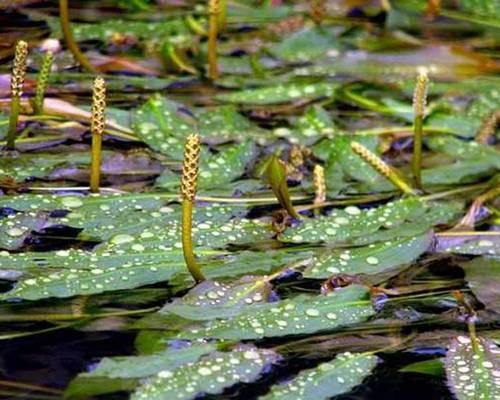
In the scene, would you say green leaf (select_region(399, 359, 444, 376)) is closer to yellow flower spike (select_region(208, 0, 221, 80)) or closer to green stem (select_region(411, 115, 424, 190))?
green stem (select_region(411, 115, 424, 190))

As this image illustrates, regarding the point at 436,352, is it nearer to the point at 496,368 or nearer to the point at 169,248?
the point at 496,368

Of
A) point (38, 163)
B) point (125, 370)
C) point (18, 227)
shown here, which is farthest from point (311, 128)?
point (125, 370)

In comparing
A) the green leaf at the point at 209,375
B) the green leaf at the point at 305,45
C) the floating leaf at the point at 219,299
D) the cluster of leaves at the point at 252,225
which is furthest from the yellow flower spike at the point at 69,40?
the green leaf at the point at 209,375

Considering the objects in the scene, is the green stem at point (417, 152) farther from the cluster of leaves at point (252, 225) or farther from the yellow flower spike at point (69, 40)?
the yellow flower spike at point (69, 40)

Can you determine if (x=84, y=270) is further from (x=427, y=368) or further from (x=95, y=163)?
(x=427, y=368)

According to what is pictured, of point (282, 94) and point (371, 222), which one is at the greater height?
point (282, 94)
